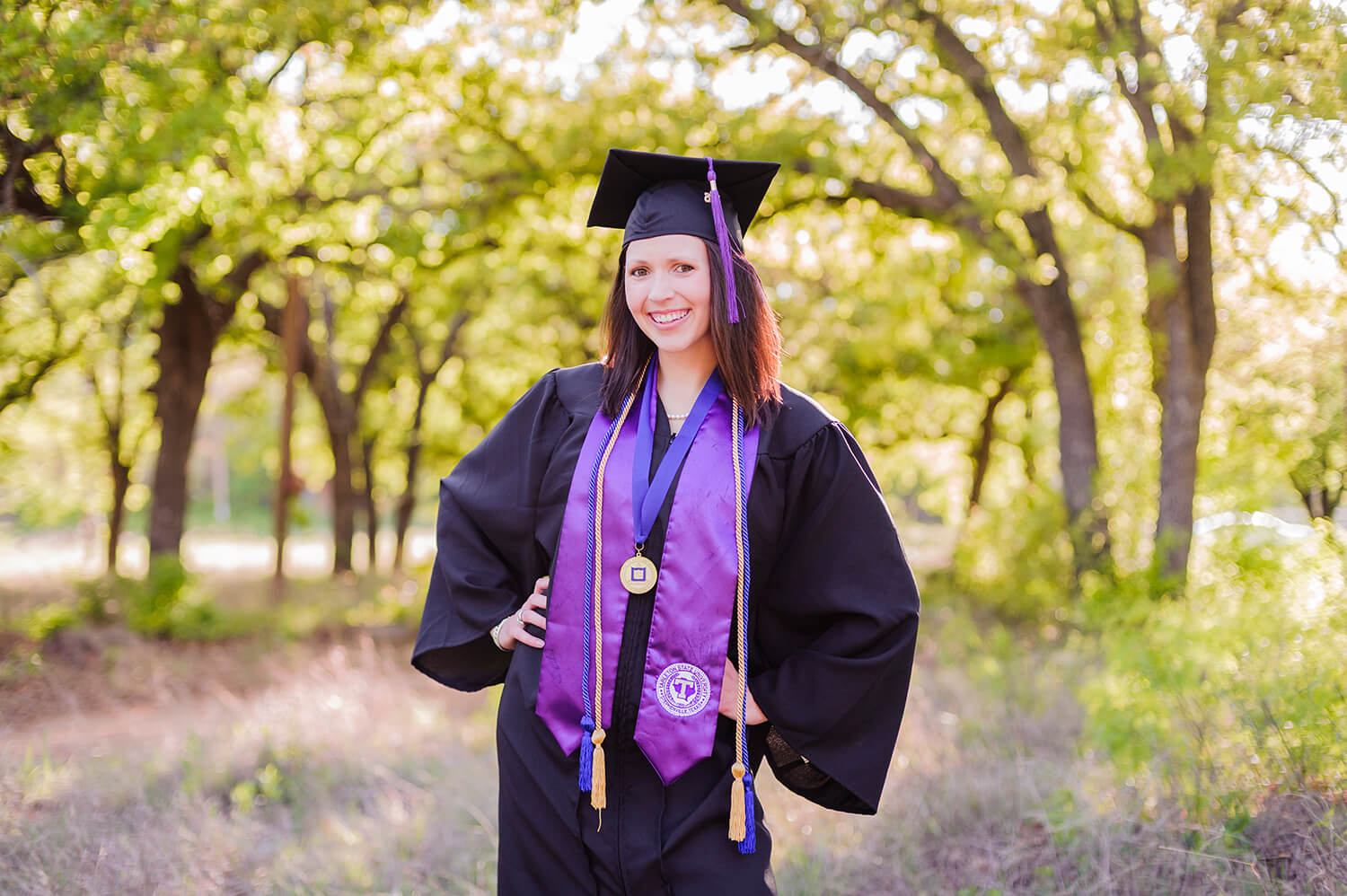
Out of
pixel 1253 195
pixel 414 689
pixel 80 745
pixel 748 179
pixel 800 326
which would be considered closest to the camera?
pixel 748 179

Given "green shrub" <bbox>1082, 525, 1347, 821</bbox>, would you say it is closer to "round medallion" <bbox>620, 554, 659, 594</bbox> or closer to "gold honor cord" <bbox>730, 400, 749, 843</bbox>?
"gold honor cord" <bbox>730, 400, 749, 843</bbox>

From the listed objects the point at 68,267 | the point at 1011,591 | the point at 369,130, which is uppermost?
the point at 369,130

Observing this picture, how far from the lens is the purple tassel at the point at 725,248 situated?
2113mm

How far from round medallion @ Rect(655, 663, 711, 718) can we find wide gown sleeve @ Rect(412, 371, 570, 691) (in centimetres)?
49

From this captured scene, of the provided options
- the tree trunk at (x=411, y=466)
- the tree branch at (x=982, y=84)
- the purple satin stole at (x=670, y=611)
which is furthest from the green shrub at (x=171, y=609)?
the purple satin stole at (x=670, y=611)

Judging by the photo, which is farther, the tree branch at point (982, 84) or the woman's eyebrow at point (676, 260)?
the tree branch at point (982, 84)

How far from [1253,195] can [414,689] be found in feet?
23.9

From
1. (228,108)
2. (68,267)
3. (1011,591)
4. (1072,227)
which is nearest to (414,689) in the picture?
(228,108)

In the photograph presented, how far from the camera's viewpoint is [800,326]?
44.3 feet

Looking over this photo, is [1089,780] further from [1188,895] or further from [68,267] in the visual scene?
[68,267]

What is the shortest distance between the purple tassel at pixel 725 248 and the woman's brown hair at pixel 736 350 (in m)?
0.01

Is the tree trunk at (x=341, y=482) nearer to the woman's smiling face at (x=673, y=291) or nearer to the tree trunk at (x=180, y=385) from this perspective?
the tree trunk at (x=180, y=385)

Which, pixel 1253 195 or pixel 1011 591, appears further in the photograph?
pixel 1011 591

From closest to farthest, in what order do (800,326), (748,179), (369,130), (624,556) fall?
(624,556), (748,179), (369,130), (800,326)
